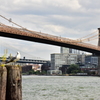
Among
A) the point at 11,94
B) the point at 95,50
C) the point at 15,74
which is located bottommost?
the point at 11,94

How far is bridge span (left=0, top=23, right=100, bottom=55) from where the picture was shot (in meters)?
44.6

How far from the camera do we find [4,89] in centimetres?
815

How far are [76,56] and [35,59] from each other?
42303 mm

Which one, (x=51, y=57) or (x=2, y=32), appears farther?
(x=51, y=57)

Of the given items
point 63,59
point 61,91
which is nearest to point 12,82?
point 61,91

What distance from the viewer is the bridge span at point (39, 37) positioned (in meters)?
44.6

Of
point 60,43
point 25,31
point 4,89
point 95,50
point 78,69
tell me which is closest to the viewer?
point 4,89

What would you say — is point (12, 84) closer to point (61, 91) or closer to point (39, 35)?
point (61, 91)

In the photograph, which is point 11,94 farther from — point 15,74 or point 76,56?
point 76,56

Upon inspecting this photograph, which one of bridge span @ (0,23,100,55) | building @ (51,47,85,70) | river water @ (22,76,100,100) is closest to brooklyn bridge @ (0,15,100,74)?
bridge span @ (0,23,100,55)

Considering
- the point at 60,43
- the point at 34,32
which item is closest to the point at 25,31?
the point at 34,32

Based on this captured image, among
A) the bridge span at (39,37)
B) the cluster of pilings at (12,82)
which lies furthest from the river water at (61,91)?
the bridge span at (39,37)

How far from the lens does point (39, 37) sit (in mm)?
50562

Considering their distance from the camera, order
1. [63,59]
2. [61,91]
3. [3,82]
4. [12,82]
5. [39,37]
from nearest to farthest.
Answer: [3,82] → [12,82] → [61,91] → [39,37] → [63,59]
